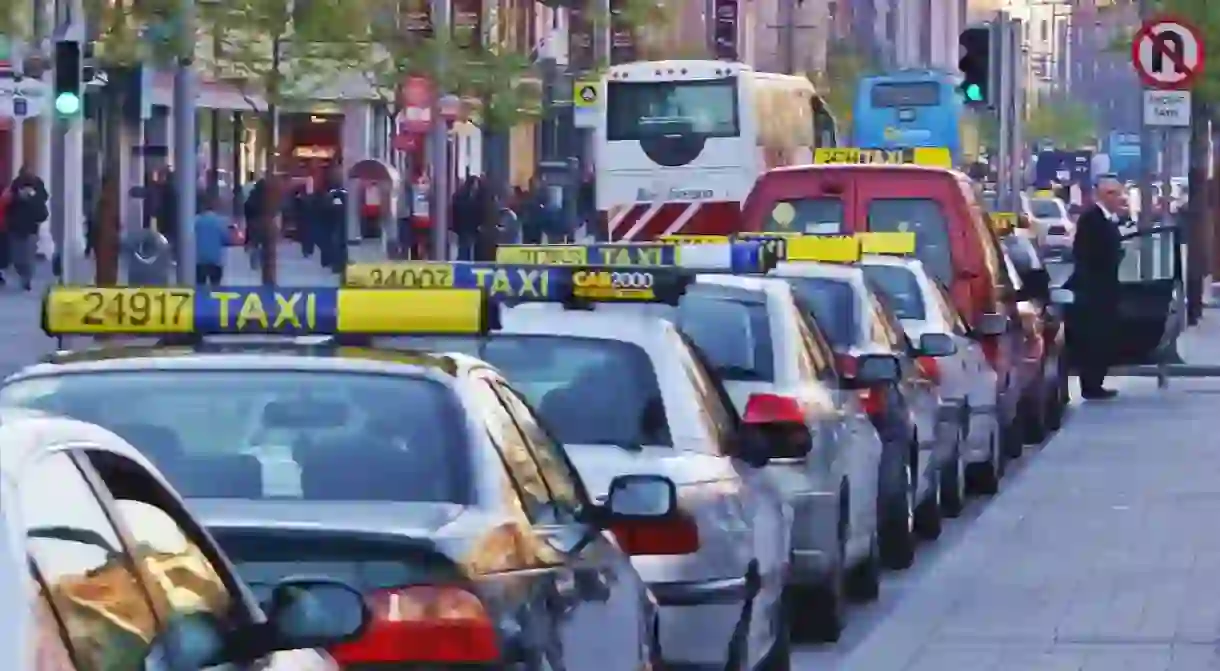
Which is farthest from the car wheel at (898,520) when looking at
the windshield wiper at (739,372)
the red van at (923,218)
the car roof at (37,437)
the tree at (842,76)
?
the tree at (842,76)

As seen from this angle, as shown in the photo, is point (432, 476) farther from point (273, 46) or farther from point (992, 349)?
point (273, 46)

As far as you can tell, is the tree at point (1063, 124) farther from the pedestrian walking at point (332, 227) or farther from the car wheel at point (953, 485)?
the car wheel at point (953, 485)

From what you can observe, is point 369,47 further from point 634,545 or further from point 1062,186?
point 1062,186

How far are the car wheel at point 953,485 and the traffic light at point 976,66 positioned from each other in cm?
1513

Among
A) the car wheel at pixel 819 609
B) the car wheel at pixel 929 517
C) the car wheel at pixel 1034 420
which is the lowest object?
the car wheel at pixel 1034 420

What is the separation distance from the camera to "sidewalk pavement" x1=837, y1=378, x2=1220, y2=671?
1302cm

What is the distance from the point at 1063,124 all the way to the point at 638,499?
148 metres

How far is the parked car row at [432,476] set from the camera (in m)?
4.94

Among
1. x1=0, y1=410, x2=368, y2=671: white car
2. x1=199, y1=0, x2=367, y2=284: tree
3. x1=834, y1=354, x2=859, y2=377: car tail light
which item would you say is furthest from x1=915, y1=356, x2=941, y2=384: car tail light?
x1=199, y1=0, x2=367, y2=284: tree

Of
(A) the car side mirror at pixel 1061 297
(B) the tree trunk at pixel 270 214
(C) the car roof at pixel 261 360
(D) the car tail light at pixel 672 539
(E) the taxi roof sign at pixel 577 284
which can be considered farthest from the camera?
(B) the tree trunk at pixel 270 214

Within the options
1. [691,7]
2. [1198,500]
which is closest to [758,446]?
[1198,500]

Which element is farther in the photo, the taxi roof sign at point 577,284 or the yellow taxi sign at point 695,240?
the yellow taxi sign at point 695,240

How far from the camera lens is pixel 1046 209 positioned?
250 ft

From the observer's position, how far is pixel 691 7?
100250mm
